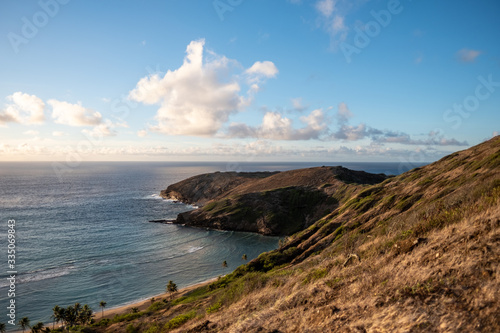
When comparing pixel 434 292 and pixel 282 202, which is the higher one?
pixel 434 292

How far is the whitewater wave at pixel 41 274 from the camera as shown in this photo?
5197 cm

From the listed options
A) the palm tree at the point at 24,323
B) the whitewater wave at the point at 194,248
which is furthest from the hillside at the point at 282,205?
the palm tree at the point at 24,323

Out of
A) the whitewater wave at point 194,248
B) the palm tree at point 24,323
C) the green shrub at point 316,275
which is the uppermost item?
the green shrub at point 316,275

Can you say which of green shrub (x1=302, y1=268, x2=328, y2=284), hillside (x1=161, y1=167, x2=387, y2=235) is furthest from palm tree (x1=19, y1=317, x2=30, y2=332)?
hillside (x1=161, y1=167, x2=387, y2=235)

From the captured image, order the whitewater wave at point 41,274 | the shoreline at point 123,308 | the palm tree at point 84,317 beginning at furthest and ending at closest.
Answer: the whitewater wave at point 41,274, the shoreline at point 123,308, the palm tree at point 84,317

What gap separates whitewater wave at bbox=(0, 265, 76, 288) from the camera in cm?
5197

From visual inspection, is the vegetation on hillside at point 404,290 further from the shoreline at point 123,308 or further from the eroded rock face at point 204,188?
the eroded rock face at point 204,188

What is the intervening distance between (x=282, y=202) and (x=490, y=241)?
94.7 m

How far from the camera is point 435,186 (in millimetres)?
43875

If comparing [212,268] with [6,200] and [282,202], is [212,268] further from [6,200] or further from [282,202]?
[6,200]

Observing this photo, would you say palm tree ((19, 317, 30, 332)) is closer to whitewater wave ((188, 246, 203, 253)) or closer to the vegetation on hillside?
the vegetation on hillside

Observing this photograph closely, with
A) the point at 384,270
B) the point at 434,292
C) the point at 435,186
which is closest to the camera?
the point at 434,292

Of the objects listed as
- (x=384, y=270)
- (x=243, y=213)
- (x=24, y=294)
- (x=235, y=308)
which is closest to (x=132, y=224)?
(x=243, y=213)

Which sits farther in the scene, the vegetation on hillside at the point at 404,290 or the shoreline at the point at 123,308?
the shoreline at the point at 123,308
